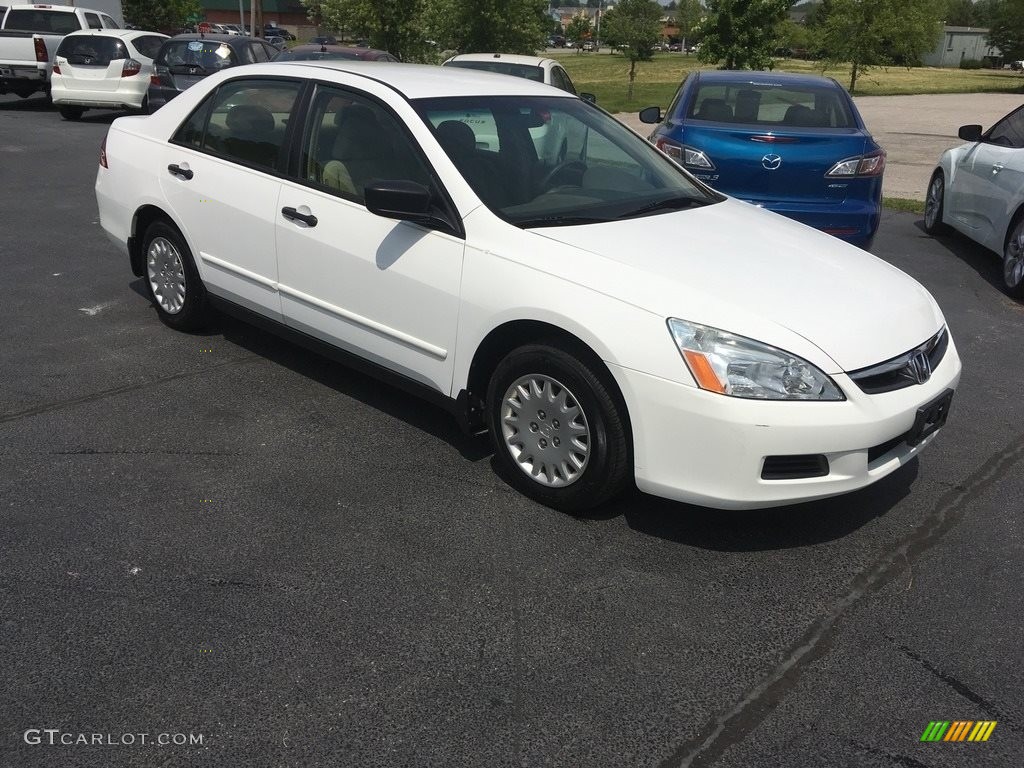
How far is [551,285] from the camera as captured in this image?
3.83 meters

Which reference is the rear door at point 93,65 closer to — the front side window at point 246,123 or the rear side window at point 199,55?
the rear side window at point 199,55

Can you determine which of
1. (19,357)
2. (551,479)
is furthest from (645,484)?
(19,357)

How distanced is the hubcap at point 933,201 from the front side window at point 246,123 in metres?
7.36

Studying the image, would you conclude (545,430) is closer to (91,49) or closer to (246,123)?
(246,123)

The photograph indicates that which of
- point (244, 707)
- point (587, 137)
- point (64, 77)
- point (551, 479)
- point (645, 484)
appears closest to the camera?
point (244, 707)

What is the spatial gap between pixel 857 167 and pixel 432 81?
393cm

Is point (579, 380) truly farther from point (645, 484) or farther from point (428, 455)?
point (428, 455)

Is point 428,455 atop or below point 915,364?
below

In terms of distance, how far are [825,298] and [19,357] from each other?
4.41 metres

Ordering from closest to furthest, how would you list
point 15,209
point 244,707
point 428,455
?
point 244,707 < point 428,455 < point 15,209

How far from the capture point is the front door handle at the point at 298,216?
471 centimetres

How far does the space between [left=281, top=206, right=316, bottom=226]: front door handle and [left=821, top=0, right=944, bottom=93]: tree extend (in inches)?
1404

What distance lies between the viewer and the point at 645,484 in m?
3.74

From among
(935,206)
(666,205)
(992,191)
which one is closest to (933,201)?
(935,206)
